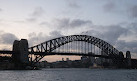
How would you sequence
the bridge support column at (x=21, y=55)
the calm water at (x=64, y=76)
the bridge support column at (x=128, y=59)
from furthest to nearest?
the bridge support column at (x=128, y=59)
the bridge support column at (x=21, y=55)
the calm water at (x=64, y=76)

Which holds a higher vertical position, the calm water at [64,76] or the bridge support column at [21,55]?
the bridge support column at [21,55]

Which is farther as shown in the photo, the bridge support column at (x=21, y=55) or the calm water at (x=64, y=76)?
the bridge support column at (x=21, y=55)

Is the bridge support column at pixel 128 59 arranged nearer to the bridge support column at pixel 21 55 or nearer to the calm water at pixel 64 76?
the bridge support column at pixel 21 55

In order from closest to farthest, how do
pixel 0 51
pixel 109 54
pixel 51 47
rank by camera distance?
pixel 0 51 < pixel 51 47 < pixel 109 54

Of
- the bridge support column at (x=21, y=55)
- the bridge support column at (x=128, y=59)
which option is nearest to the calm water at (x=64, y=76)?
the bridge support column at (x=21, y=55)

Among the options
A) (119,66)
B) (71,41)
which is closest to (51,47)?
(71,41)

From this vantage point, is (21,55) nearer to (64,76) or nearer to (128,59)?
(64,76)

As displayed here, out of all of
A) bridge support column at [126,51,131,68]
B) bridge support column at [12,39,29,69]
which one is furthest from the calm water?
bridge support column at [126,51,131,68]

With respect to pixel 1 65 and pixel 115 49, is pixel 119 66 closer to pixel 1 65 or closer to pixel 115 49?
pixel 115 49
